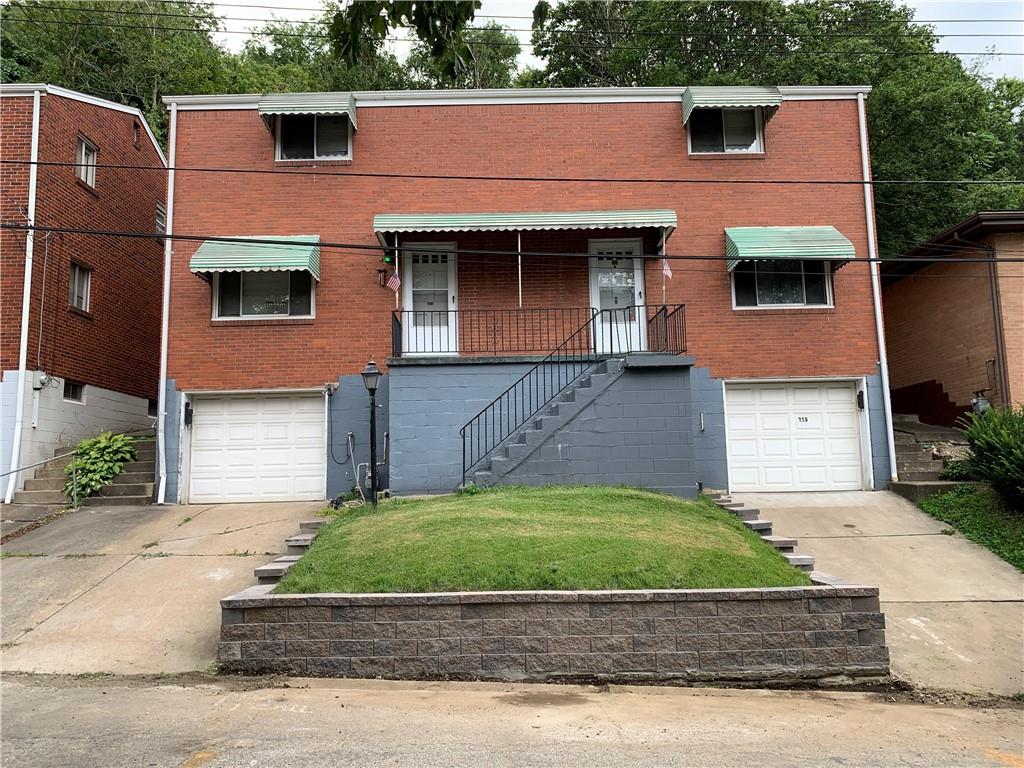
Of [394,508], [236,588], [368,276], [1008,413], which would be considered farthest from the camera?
[368,276]

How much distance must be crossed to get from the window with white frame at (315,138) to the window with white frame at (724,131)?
21.0 ft

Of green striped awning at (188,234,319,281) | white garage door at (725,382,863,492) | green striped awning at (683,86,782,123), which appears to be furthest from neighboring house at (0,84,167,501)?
white garage door at (725,382,863,492)

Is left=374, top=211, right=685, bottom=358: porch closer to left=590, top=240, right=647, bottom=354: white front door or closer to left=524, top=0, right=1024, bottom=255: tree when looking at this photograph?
left=590, top=240, right=647, bottom=354: white front door

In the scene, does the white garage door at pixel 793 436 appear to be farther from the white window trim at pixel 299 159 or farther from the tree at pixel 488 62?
the tree at pixel 488 62

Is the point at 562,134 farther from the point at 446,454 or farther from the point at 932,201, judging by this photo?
the point at 932,201

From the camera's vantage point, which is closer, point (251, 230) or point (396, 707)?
point (396, 707)

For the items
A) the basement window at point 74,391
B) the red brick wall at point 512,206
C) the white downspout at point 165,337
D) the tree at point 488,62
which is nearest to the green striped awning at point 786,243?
the red brick wall at point 512,206

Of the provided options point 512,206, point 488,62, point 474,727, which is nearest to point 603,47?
point 488,62

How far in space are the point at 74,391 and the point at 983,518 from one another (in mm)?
15502

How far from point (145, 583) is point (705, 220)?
10628 mm

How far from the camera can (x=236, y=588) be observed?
865 cm

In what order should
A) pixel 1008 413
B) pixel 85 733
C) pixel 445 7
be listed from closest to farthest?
pixel 85 733 < pixel 445 7 < pixel 1008 413

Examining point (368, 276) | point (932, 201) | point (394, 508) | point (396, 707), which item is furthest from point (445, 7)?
point (932, 201)

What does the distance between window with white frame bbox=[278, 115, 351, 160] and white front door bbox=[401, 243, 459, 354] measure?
236 centimetres
